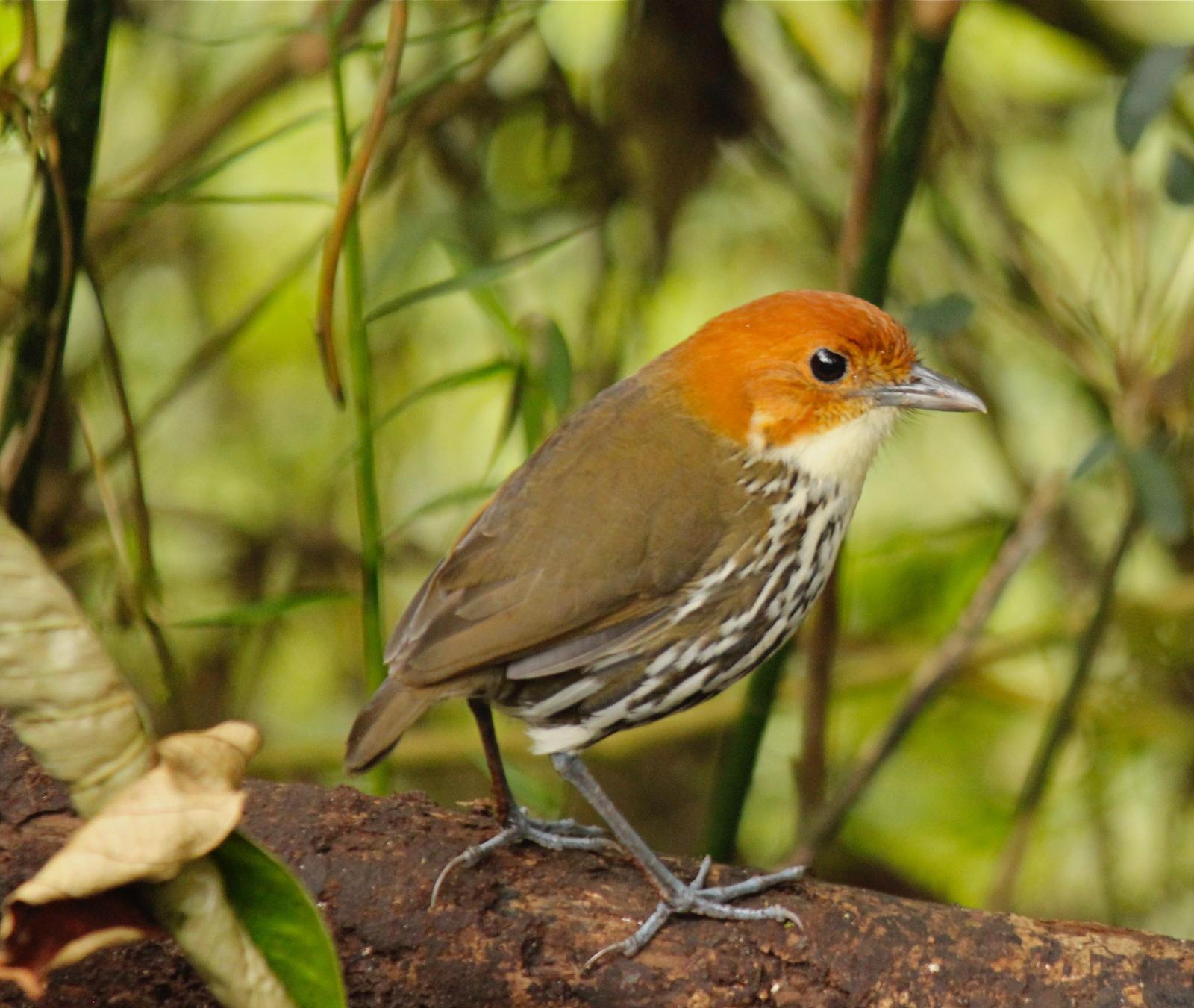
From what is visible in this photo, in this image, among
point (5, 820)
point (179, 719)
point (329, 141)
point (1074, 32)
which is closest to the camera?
point (5, 820)

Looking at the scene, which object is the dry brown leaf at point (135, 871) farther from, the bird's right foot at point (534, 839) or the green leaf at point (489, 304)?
the green leaf at point (489, 304)

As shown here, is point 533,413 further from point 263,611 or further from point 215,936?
point 215,936

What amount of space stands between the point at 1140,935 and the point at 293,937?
131 cm

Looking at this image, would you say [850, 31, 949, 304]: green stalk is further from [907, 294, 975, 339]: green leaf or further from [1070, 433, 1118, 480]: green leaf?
[1070, 433, 1118, 480]: green leaf

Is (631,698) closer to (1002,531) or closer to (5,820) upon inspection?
(5,820)

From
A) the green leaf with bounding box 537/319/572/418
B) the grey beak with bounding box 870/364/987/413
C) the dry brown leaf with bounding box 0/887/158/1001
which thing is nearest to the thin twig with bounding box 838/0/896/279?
the grey beak with bounding box 870/364/987/413

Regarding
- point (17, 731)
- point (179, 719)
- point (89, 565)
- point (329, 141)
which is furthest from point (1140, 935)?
point (329, 141)

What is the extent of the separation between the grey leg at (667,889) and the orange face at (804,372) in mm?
694

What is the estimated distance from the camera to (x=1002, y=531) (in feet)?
14.8

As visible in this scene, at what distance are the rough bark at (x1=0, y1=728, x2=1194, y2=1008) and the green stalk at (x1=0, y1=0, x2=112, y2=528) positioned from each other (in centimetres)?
79

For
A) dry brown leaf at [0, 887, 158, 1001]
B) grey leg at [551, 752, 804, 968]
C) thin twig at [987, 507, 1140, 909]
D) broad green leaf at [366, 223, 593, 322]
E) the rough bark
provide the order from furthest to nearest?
thin twig at [987, 507, 1140, 909]
broad green leaf at [366, 223, 593, 322]
grey leg at [551, 752, 804, 968]
the rough bark
dry brown leaf at [0, 887, 158, 1001]

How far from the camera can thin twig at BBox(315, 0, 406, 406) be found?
2.66 m

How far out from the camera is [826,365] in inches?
113

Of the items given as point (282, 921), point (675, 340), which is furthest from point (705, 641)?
point (675, 340)
